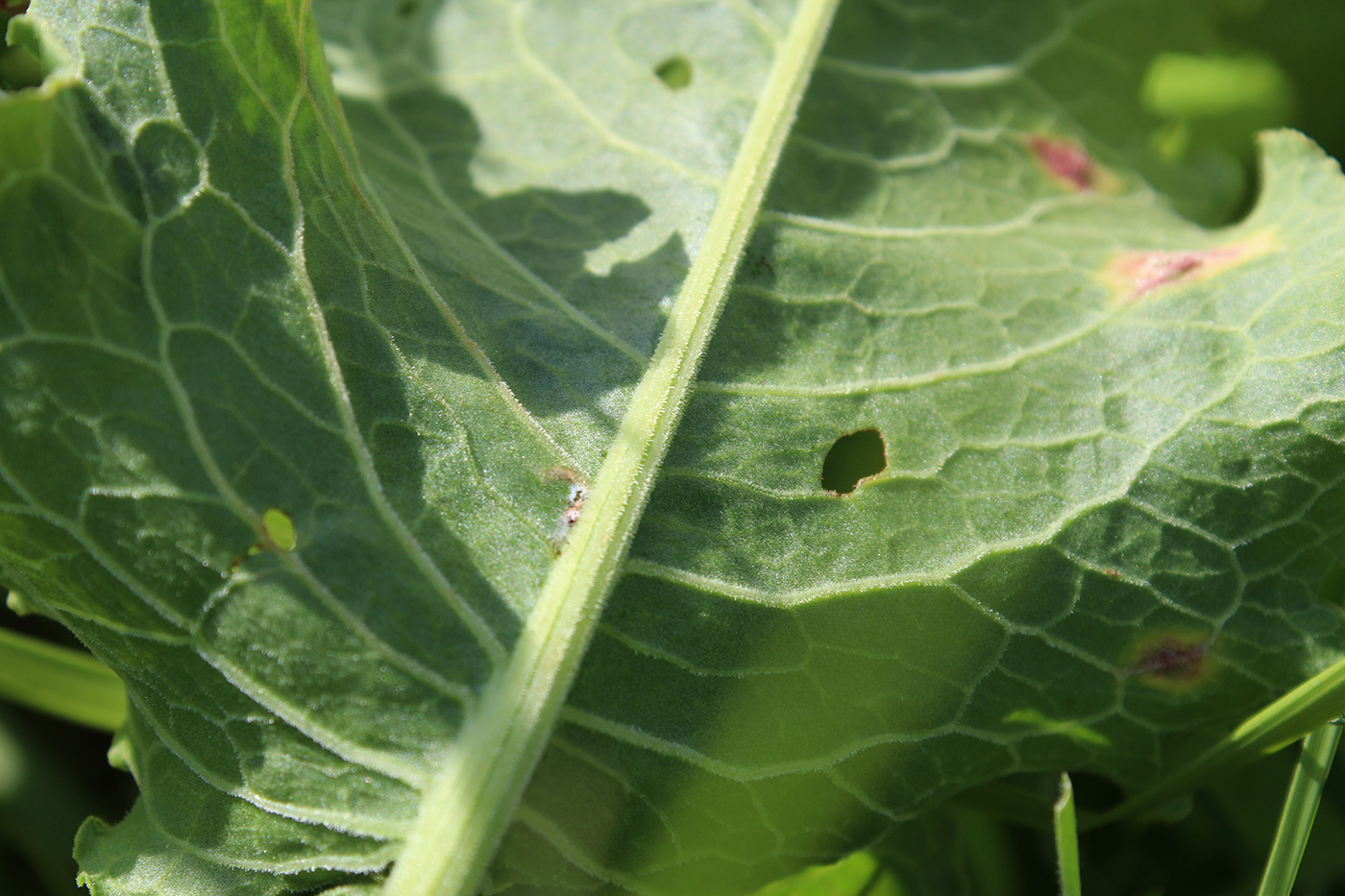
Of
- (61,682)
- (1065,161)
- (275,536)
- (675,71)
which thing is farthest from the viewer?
(1065,161)

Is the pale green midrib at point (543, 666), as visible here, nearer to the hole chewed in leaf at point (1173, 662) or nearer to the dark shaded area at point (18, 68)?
the hole chewed in leaf at point (1173, 662)

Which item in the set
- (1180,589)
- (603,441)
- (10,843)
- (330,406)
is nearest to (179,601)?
(330,406)

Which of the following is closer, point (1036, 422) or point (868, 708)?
point (868, 708)

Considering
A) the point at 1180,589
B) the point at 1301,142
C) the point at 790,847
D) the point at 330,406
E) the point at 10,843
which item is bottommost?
the point at 10,843

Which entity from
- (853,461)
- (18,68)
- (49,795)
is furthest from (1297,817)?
(18,68)

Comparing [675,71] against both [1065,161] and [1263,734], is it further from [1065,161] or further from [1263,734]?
[1263,734]

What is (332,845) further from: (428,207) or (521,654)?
(428,207)

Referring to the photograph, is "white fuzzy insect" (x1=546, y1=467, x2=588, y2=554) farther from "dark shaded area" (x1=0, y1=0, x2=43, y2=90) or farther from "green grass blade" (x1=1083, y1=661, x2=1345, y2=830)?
"dark shaded area" (x1=0, y1=0, x2=43, y2=90)
